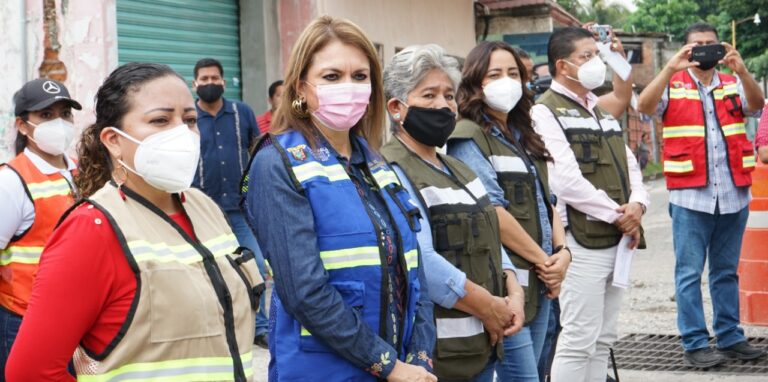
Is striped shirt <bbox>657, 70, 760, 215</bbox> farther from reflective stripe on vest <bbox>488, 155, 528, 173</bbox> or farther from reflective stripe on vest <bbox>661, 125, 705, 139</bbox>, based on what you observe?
reflective stripe on vest <bbox>488, 155, 528, 173</bbox>

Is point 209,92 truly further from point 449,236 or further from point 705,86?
point 449,236

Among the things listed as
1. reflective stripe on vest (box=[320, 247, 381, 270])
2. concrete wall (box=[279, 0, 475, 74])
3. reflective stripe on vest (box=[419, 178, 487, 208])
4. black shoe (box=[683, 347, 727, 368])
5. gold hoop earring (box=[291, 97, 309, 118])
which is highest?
concrete wall (box=[279, 0, 475, 74])

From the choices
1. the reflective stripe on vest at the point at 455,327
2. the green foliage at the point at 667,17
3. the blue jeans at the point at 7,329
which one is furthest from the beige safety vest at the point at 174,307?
the green foliage at the point at 667,17

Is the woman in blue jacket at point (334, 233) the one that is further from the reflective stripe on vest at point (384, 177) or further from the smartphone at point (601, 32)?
the smartphone at point (601, 32)

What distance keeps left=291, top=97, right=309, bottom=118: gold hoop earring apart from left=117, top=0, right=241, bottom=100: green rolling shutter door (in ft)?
22.7

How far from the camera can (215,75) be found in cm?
951

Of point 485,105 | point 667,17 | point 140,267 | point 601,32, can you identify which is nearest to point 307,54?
point 140,267

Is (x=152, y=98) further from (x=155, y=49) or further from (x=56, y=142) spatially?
(x=155, y=49)

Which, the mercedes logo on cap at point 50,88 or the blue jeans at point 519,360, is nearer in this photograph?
the blue jeans at point 519,360

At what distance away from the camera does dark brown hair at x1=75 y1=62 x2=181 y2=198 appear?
3.21 m

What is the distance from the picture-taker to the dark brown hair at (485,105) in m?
5.59

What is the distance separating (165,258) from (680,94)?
5.66 m

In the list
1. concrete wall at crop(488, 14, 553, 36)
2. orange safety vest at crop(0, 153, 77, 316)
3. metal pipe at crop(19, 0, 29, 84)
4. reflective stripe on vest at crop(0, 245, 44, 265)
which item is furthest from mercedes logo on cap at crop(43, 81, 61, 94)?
concrete wall at crop(488, 14, 553, 36)

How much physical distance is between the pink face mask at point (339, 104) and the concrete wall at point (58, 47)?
5711mm
